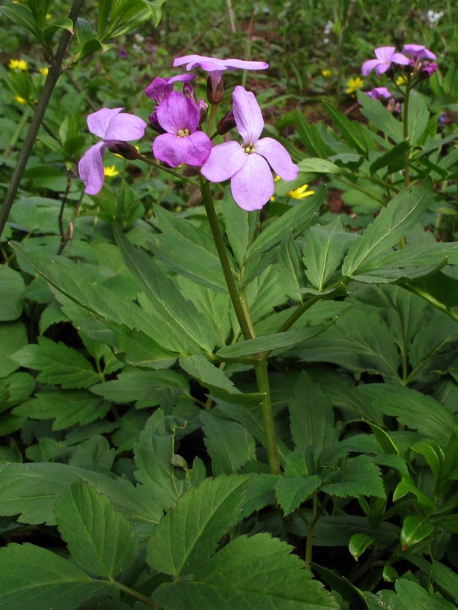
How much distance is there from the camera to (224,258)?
3.04 ft

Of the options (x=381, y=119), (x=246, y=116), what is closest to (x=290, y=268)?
(x=246, y=116)

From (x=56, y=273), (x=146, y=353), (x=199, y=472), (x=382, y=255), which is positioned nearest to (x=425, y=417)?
(x=382, y=255)

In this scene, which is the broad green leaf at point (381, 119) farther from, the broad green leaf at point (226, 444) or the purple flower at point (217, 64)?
the broad green leaf at point (226, 444)

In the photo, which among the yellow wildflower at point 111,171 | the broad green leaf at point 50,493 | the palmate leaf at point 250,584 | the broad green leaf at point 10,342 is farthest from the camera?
the yellow wildflower at point 111,171

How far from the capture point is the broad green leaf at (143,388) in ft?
4.22

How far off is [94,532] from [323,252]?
58cm

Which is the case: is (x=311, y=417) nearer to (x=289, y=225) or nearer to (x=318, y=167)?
(x=289, y=225)

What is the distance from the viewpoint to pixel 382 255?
3.15 feet

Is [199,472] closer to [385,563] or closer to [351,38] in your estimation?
[385,563]

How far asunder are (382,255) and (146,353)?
0.43 meters

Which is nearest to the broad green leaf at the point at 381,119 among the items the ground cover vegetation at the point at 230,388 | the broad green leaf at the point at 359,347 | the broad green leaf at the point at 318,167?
the ground cover vegetation at the point at 230,388

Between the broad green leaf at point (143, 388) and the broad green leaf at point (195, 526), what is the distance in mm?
495

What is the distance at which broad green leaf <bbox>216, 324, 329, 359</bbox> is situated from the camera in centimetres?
85

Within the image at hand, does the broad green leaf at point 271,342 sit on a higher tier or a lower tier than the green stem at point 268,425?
higher
